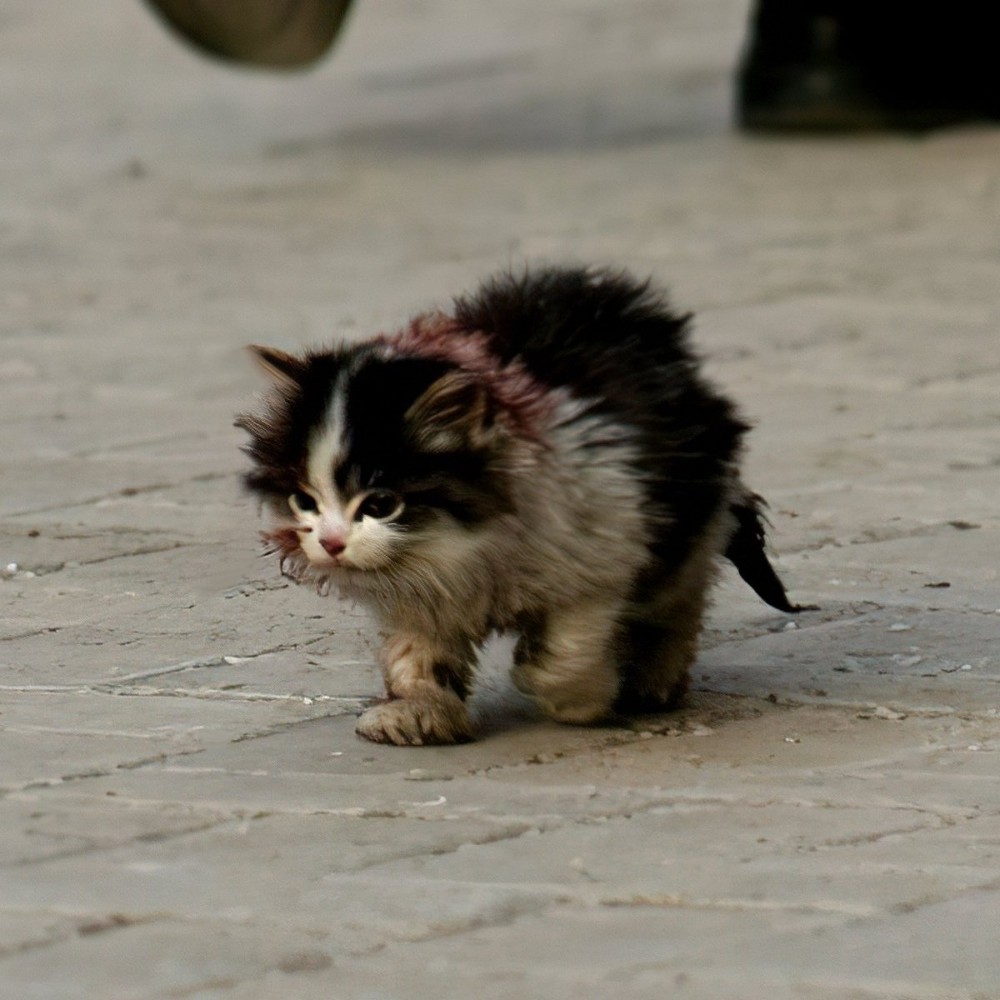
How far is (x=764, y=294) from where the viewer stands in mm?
7836

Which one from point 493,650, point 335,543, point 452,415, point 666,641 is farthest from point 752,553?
point 335,543

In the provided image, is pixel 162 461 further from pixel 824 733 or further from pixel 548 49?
pixel 548 49

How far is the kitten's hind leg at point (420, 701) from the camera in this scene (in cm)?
377

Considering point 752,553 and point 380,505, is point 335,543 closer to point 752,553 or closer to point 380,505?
point 380,505

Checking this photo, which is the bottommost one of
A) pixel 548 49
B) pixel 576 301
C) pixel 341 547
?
pixel 548 49

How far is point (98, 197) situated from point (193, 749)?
21.4 feet

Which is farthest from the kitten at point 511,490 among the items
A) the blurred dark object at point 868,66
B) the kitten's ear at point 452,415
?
the blurred dark object at point 868,66

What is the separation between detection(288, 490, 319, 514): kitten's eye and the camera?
12.0ft

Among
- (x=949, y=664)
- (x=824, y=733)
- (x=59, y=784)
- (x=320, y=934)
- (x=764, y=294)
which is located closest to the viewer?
(x=320, y=934)

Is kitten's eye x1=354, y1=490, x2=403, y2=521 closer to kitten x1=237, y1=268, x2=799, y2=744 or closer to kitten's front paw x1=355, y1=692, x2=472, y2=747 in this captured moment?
kitten x1=237, y1=268, x2=799, y2=744

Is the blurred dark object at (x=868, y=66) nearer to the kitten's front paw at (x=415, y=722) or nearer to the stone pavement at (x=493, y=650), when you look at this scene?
the stone pavement at (x=493, y=650)

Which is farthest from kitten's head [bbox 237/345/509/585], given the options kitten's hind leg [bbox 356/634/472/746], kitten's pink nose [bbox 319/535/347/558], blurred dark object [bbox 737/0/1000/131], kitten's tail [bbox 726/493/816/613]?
blurred dark object [bbox 737/0/1000/131]

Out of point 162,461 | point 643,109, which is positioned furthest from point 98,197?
Result: point 162,461

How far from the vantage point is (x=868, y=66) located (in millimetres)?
10711
